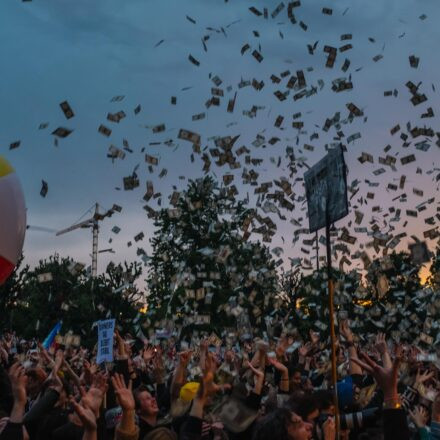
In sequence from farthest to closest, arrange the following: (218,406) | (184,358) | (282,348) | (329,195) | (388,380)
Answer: (282,348) < (184,358) < (218,406) < (329,195) < (388,380)

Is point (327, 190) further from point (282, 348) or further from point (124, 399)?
point (282, 348)

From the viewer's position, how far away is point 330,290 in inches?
229

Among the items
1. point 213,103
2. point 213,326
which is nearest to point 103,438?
point 213,103

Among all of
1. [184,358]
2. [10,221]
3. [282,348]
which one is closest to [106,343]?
[282,348]

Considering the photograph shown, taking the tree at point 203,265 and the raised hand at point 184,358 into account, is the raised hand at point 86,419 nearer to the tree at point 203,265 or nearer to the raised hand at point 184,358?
the raised hand at point 184,358

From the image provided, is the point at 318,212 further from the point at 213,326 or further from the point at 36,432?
the point at 213,326

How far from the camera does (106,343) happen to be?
12328 millimetres

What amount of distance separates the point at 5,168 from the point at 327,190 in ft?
9.44

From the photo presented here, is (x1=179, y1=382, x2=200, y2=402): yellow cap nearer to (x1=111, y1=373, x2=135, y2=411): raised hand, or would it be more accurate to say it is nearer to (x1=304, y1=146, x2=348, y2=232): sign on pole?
(x1=111, y1=373, x2=135, y2=411): raised hand

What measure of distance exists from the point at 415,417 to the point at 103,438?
2.91 metres

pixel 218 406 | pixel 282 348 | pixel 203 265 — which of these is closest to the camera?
pixel 218 406

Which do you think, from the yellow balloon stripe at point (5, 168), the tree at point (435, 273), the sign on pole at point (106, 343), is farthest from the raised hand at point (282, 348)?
the tree at point (435, 273)

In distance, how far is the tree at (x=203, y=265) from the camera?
154ft

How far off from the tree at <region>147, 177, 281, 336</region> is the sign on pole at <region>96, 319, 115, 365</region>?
101 ft
